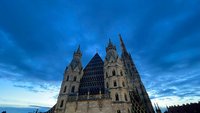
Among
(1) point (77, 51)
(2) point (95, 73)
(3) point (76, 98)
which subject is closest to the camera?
(3) point (76, 98)

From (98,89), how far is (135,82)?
25.5m

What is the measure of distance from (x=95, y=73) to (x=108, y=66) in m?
6.45

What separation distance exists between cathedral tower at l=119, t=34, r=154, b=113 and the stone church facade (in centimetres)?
40

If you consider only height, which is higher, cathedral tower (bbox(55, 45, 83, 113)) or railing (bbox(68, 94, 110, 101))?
cathedral tower (bbox(55, 45, 83, 113))

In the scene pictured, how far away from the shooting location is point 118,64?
3391cm

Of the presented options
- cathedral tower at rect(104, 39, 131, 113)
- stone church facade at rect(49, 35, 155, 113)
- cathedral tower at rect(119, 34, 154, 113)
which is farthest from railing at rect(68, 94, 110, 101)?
cathedral tower at rect(119, 34, 154, 113)

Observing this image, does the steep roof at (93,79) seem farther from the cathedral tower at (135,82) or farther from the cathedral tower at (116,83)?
the cathedral tower at (135,82)

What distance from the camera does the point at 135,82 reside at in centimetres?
5059

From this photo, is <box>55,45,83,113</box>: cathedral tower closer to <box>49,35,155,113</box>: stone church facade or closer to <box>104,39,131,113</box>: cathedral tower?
<box>49,35,155,113</box>: stone church facade

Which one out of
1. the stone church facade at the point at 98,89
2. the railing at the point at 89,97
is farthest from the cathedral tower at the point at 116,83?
the railing at the point at 89,97

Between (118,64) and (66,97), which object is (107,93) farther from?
(66,97)

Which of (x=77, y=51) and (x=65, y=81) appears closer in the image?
(x=65, y=81)

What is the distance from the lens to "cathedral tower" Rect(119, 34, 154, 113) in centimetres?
4352

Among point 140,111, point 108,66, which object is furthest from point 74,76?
point 140,111
